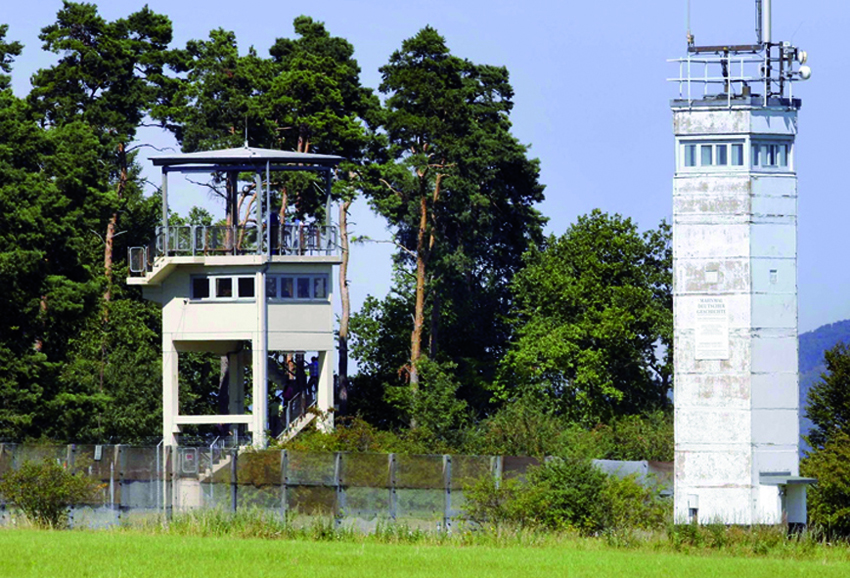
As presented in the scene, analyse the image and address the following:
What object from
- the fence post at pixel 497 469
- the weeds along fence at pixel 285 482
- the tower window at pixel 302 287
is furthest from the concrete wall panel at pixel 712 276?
the tower window at pixel 302 287

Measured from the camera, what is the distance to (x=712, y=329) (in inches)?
2338

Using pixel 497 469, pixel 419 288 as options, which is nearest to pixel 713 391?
pixel 497 469

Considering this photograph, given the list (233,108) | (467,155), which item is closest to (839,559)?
(467,155)

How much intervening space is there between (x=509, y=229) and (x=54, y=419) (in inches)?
1067

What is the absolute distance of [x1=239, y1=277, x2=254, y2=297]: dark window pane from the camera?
2842 inches

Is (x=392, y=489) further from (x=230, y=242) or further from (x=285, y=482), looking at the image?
(x=230, y=242)

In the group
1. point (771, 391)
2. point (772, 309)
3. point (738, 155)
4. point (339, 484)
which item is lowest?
point (339, 484)

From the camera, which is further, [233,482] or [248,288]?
[248,288]

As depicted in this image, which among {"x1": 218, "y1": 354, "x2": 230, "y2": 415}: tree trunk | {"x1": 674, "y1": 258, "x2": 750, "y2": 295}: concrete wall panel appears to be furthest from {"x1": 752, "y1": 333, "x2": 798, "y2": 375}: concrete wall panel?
{"x1": 218, "y1": 354, "x2": 230, "y2": 415}: tree trunk

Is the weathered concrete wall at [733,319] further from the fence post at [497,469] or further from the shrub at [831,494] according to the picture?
the fence post at [497,469]

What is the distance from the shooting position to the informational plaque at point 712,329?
194ft

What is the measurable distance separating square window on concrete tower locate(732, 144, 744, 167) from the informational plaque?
420cm

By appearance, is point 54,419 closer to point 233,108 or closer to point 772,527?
point 233,108

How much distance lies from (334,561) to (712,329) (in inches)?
831
